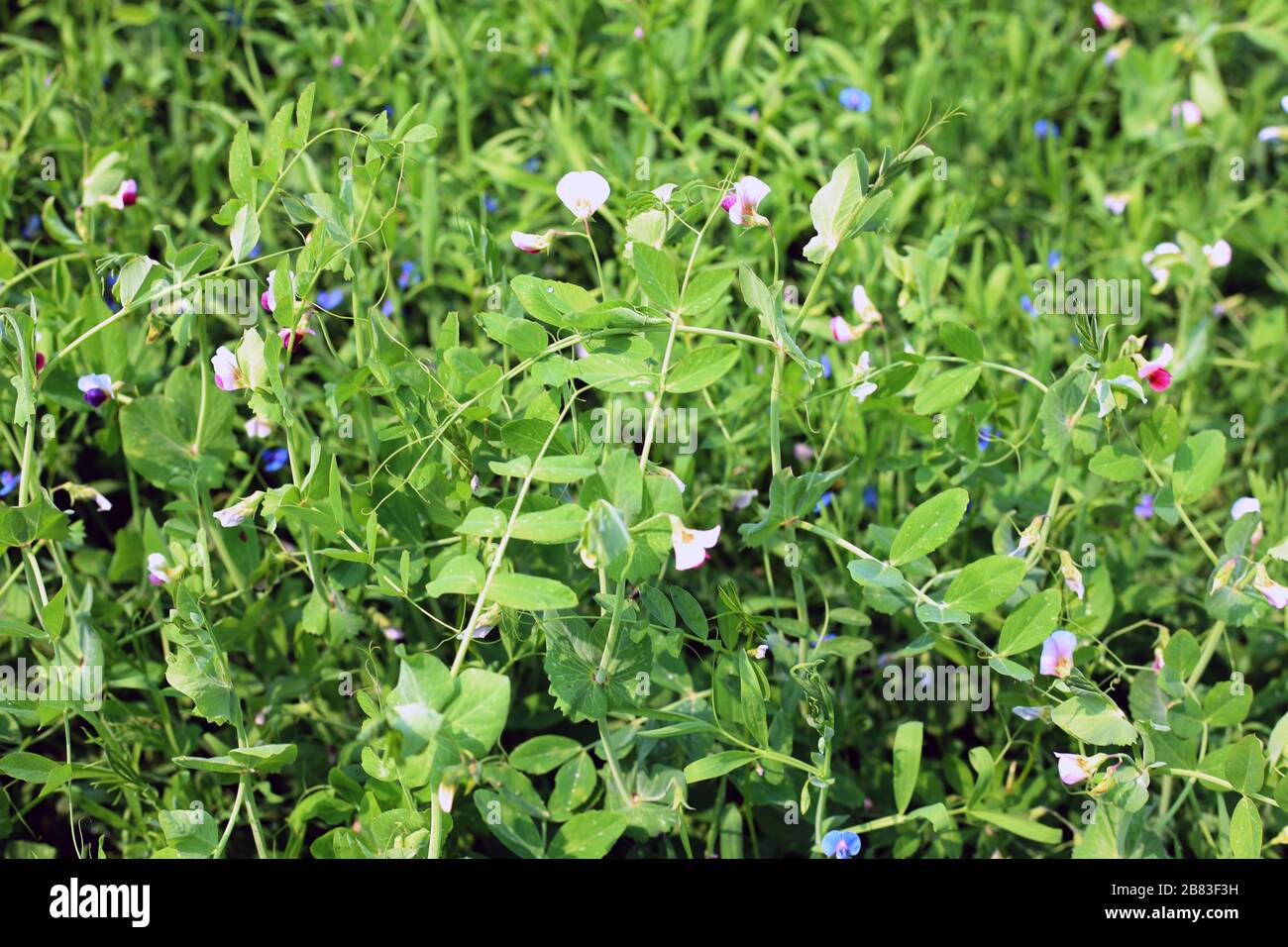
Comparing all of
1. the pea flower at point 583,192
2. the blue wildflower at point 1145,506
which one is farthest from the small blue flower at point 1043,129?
the pea flower at point 583,192

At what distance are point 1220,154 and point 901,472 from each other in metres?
0.98

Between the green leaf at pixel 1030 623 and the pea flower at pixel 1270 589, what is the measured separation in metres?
0.20

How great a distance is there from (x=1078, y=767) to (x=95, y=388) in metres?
1.04

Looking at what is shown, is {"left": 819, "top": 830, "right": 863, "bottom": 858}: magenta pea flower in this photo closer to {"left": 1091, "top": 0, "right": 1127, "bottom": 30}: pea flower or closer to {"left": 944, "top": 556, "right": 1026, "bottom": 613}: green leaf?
{"left": 944, "top": 556, "right": 1026, "bottom": 613}: green leaf

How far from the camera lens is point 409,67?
201cm

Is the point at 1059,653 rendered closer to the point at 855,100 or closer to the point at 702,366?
the point at 702,366

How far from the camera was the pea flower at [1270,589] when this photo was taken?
1.12 m

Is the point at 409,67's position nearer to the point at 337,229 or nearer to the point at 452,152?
the point at 452,152

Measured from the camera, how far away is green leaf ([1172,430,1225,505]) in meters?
1.23

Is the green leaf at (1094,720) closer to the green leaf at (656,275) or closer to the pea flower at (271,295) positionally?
the green leaf at (656,275)

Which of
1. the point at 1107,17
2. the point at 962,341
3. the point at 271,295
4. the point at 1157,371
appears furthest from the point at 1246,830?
the point at 1107,17

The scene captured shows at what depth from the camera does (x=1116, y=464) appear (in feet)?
3.97

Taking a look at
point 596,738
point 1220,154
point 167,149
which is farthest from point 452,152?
point 1220,154

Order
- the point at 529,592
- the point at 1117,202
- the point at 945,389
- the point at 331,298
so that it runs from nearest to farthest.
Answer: the point at 529,592 → the point at 945,389 → the point at 331,298 → the point at 1117,202
